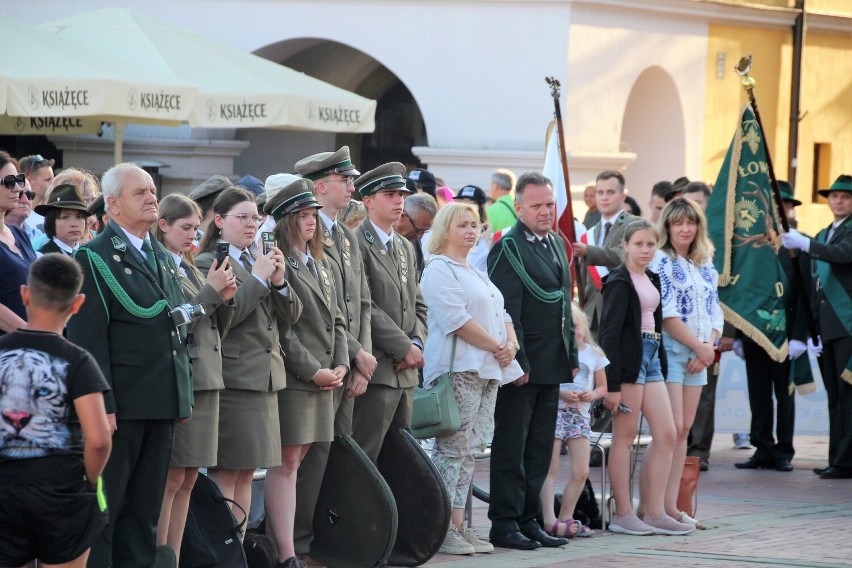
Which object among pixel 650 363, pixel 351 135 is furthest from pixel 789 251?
pixel 351 135

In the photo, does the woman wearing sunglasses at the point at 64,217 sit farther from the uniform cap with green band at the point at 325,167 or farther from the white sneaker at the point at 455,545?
the white sneaker at the point at 455,545

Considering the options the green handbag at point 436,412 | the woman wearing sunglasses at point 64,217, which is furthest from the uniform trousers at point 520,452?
the woman wearing sunglasses at point 64,217

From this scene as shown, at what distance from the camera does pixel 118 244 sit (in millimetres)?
7082

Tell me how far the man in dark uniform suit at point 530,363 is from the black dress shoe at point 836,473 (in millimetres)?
4057

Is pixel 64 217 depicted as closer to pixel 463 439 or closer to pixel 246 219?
pixel 246 219

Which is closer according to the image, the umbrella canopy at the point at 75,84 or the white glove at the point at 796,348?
the umbrella canopy at the point at 75,84

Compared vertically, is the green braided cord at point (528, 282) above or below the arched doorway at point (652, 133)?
below

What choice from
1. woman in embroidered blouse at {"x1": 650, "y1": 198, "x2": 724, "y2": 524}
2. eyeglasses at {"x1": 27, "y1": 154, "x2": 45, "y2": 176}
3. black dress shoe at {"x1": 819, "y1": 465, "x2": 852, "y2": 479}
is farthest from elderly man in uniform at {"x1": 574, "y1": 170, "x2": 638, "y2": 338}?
eyeglasses at {"x1": 27, "y1": 154, "x2": 45, "y2": 176}

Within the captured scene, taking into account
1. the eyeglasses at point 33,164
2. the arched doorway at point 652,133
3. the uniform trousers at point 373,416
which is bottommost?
the uniform trousers at point 373,416

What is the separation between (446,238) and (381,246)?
18.9 inches

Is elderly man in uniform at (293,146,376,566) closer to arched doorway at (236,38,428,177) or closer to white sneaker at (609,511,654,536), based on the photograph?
white sneaker at (609,511,654,536)

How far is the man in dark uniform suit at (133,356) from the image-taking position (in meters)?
6.96

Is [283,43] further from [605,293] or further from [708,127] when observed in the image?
[605,293]

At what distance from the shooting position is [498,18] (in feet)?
57.8
